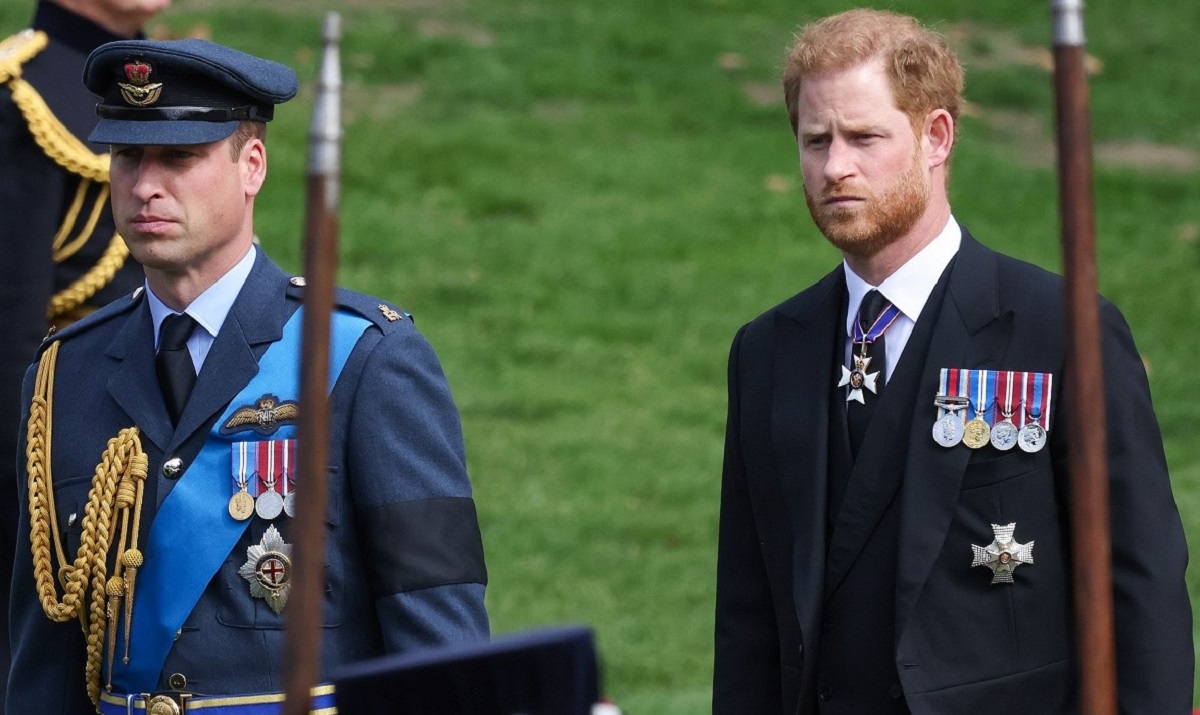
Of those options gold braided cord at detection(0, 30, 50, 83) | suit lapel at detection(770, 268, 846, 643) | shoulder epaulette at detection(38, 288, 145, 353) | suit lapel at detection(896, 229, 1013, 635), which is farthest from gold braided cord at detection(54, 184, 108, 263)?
suit lapel at detection(896, 229, 1013, 635)

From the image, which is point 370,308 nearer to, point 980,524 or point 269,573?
point 269,573

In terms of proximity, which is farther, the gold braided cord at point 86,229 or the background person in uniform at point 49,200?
the gold braided cord at point 86,229

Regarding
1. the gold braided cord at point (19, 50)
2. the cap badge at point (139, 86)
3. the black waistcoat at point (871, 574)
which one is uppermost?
the gold braided cord at point (19, 50)

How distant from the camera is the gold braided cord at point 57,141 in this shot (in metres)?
4.59

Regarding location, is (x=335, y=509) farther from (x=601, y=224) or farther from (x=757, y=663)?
(x=601, y=224)

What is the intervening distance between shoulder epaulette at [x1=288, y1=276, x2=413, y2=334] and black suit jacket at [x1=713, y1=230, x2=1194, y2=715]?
2.24ft

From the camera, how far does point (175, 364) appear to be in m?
3.58

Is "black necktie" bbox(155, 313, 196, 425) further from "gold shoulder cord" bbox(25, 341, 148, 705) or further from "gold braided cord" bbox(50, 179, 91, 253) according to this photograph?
"gold braided cord" bbox(50, 179, 91, 253)

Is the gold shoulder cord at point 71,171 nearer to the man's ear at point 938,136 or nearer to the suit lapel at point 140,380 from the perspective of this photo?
the suit lapel at point 140,380

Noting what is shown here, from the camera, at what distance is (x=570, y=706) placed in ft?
8.04

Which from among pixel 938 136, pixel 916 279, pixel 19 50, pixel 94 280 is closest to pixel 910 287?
pixel 916 279

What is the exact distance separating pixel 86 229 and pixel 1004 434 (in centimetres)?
225

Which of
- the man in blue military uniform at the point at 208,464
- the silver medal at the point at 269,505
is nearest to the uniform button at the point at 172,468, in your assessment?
the man in blue military uniform at the point at 208,464

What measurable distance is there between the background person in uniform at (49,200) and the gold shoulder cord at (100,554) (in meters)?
1.01
